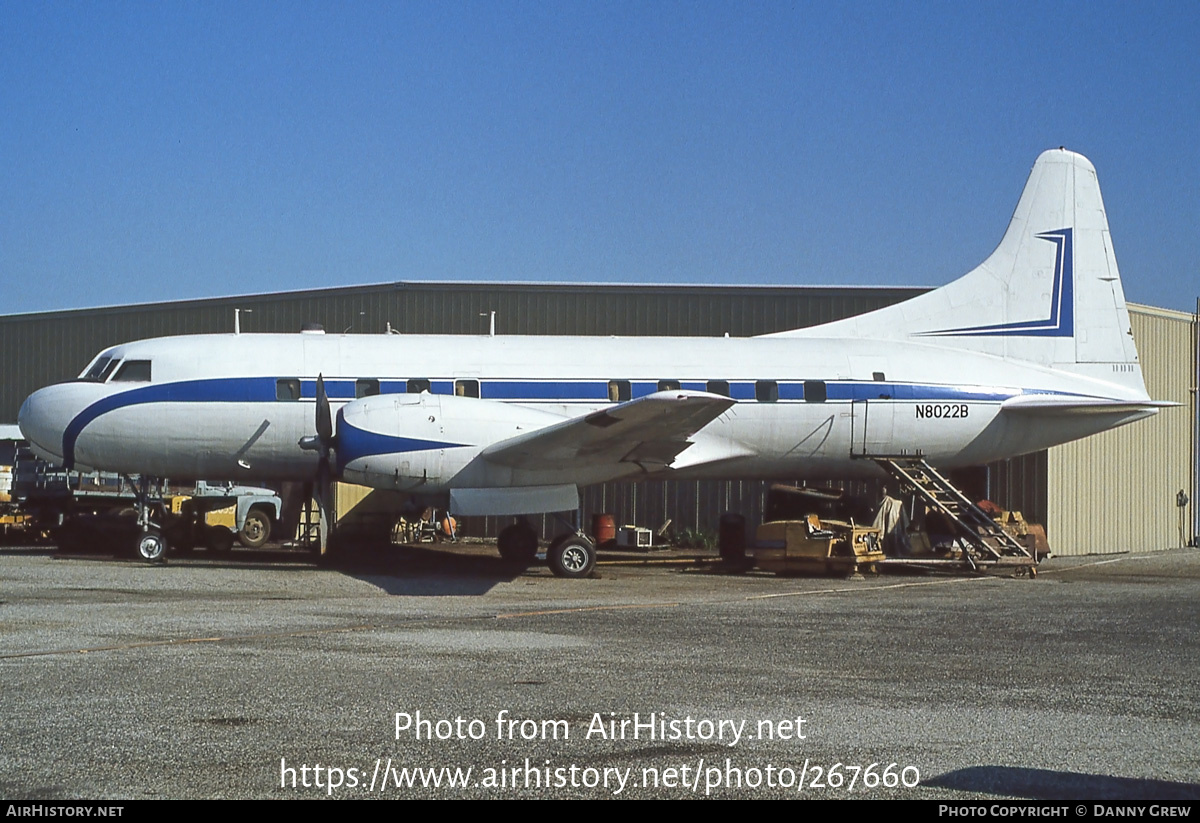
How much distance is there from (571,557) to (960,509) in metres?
7.39

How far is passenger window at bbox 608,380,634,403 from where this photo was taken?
66.1 ft

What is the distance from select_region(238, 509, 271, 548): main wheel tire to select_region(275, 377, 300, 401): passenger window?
21.1ft

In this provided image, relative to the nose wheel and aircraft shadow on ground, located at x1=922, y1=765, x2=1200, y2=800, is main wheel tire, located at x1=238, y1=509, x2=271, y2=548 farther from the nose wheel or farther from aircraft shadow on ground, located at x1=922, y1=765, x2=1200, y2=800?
aircraft shadow on ground, located at x1=922, y1=765, x2=1200, y2=800

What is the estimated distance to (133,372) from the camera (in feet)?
65.3

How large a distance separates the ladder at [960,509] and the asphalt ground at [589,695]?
15.9ft

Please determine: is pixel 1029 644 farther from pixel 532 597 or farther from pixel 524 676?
pixel 532 597

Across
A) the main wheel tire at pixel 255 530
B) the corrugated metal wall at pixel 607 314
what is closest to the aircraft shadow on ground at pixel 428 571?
the main wheel tire at pixel 255 530

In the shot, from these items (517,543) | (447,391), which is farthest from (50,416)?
(517,543)

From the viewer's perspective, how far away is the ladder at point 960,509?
20.5 metres

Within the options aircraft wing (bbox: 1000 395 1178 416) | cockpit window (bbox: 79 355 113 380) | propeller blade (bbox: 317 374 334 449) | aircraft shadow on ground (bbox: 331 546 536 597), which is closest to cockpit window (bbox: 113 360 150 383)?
cockpit window (bbox: 79 355 113 380)

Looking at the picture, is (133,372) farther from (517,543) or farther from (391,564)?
(517,543)

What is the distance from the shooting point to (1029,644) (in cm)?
1114

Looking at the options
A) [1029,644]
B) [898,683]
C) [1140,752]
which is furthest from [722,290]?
[1140,752]
